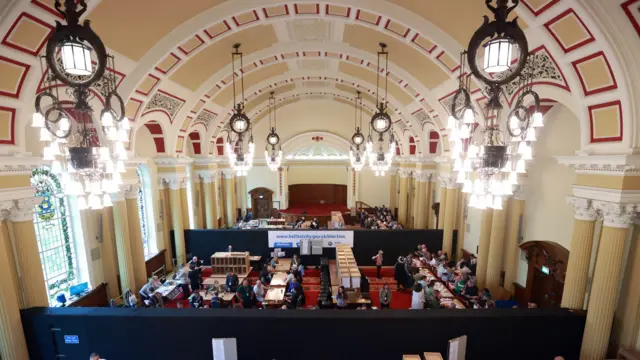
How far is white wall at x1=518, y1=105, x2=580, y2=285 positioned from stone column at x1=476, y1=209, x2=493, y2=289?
96cm

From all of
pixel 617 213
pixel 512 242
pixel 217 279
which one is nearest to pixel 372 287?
pixel 512 242

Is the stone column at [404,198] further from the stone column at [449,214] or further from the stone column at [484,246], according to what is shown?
the stone column at [484,246]

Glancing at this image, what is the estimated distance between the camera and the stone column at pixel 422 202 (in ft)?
51.0

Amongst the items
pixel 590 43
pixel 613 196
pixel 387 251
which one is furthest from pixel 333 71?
pixel 613 196

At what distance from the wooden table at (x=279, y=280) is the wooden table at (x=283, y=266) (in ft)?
1.82

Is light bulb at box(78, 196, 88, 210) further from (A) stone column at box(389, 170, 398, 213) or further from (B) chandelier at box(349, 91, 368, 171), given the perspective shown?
(A) stone column at box(389, 170, 398, 213)

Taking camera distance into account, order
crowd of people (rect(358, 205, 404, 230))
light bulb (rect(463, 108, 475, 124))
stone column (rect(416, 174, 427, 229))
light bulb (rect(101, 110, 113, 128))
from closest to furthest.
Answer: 1. light bulb (rect(463, 108, 475, 124))
2. light bulb (rect(101, 110, 113, 128))
3. stone column (rect(416, 174, 427, 229))
4. crowd of people (rect(358, 205, 404, 230))

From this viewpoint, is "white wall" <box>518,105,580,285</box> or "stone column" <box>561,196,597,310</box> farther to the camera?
"white wall" <box>518,105,580,285</box>

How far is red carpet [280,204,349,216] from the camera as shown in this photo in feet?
74.0

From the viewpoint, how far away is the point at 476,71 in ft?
10.1

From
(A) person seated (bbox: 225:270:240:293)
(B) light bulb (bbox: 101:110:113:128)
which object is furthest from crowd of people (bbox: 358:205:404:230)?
(B) light bulb (bbox: 101:110:113:128)

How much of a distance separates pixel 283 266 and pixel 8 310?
23.9 feet

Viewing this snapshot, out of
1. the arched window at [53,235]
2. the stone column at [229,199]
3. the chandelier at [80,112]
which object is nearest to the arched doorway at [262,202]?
the stone column at [229,199]

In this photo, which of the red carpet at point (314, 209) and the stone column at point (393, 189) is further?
the red carpet at point (314, 209)
